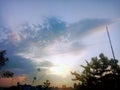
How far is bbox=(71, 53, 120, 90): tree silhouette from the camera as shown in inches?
1606

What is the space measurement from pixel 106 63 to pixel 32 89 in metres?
29.2

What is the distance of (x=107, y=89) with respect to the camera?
134 feet

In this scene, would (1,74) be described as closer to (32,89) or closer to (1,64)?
(1,64)

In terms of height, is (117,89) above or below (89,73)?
below

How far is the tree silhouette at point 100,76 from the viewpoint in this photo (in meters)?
40.8

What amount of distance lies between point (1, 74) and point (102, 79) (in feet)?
149

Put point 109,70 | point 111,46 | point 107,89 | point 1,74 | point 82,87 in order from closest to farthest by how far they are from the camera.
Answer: point 111,46 → point 107,89 → point 82,87 → point 109,70 → point 1,74

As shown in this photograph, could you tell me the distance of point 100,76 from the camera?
1874 inches

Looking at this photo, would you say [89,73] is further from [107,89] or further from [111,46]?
[111,46]

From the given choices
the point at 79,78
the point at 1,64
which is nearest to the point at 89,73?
the point at 79,78

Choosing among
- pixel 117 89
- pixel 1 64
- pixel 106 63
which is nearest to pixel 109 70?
pixel 106 63

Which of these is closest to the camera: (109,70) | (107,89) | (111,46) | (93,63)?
(111,46)

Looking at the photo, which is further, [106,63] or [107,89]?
[106,63]

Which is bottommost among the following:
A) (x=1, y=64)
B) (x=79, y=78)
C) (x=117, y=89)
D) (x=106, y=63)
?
(x=117, y=89)
